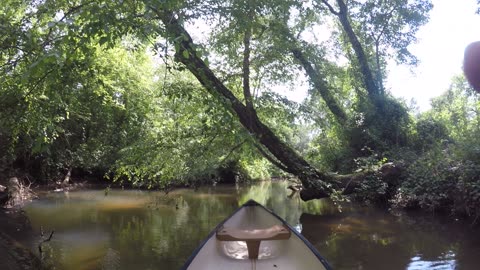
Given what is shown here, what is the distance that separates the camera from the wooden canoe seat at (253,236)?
17.5 ft

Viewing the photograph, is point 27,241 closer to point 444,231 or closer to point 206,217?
point 206,217

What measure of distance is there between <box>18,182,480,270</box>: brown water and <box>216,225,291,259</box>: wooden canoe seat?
1.92 meters

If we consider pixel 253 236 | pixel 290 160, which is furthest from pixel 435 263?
pixel 290 160

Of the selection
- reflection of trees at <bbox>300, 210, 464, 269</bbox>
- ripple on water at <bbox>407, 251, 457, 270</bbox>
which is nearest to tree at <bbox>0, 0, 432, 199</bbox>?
reflection of trees at <bbox>300, 210, 464, 269</bbox>

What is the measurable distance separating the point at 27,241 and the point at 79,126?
1601 centimetres

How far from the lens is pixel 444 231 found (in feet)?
30.8

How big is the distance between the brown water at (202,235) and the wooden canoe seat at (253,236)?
1.92m

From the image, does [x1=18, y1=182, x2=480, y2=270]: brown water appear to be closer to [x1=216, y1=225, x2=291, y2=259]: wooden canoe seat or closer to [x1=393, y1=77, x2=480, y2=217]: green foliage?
[x1=393, y1=77, x2=480, y2=217]: green foliage

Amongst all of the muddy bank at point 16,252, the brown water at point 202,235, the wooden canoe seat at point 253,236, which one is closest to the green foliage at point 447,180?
the brown water at point 202,235

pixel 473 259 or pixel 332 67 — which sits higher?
pixel 332 67

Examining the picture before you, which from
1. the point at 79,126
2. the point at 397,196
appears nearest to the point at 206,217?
the point at 397,196

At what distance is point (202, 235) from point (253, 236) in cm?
441

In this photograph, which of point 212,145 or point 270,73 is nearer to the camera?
point 212,145

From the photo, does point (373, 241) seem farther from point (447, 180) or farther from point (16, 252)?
point (16, 252)
